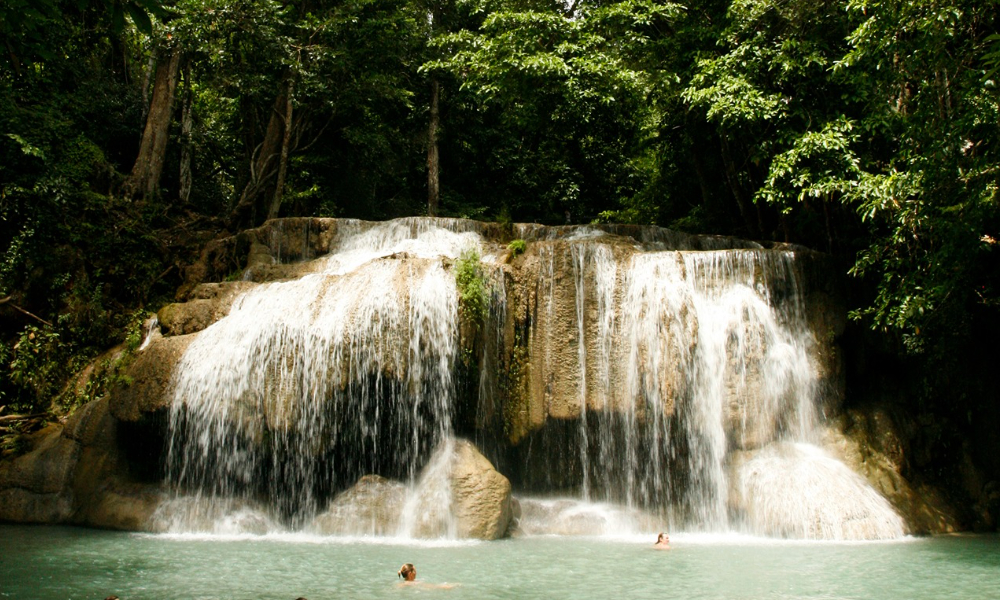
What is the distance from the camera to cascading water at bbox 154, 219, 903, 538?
32.7ft

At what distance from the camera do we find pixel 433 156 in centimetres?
2208

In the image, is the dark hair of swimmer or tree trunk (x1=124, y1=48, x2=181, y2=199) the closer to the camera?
the dark hair of swimmer

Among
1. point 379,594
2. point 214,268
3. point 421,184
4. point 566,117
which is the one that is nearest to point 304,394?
point 379,594

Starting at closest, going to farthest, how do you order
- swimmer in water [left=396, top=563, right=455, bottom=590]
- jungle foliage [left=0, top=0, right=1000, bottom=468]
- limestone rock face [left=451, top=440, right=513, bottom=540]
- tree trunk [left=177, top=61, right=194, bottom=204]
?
swimmer in water [left=396, top=563, right=455, bottom=590]
limestone rock face [left=451, top=440, right=513, bottom=540]
jungle foliage [left=0, top=0, right=1000, bottom=468]
tree trunk [left=177, top=61, right=194, bottom=204]

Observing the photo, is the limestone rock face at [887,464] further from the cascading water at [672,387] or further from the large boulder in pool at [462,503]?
the large boulder in pool at [462,503]

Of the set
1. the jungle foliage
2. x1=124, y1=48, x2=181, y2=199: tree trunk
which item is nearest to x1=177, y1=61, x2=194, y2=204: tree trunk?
the jungle foliage

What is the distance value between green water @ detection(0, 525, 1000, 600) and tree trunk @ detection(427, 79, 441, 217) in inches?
536

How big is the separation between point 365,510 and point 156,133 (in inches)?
457

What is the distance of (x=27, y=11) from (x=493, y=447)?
8.00 meters

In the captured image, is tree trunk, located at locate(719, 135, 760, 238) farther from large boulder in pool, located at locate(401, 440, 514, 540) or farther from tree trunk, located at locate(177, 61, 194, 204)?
tree trunk, located at locate(177, 61, 194, 204)

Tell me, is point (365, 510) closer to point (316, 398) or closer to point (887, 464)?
point (316, 398)

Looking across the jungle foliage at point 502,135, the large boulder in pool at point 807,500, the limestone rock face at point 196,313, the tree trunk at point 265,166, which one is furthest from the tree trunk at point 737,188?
the tree trunk at point 265,166

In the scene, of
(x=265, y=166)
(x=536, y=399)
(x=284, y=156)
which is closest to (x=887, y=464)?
(x=536, y=399)

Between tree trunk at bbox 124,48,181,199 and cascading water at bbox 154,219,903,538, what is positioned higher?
tree trunk at bbox 124,48,181,199
